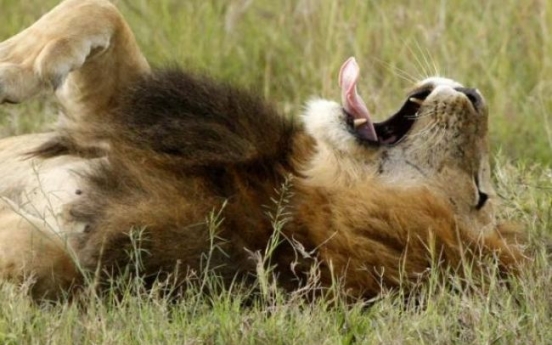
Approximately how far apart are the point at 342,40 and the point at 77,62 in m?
2.12

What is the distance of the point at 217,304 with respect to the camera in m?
3.58

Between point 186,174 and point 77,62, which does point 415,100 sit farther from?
point 77,62

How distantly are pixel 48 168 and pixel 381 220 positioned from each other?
0.92 metres

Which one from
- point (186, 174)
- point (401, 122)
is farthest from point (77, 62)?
point (401, 122)

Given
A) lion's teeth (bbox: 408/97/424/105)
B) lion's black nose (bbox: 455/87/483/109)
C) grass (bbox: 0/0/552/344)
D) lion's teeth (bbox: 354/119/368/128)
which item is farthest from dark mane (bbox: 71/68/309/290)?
grass (bbox: 0/0/552/344)

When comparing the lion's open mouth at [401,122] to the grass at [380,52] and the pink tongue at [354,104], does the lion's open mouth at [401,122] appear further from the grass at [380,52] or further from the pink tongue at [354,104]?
the grass at [380,52]

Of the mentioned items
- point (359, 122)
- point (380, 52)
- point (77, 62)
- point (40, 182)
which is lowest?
point (380, 52)

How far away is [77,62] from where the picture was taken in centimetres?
416

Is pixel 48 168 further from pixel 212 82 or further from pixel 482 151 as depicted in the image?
pixel 482 151

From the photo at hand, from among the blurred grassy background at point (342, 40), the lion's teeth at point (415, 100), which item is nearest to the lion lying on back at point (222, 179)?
the lion's teeth at point (415, 100)

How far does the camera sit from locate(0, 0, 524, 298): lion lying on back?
3725 mm

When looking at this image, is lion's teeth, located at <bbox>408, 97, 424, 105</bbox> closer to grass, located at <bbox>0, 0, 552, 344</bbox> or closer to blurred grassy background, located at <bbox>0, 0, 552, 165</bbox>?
grass, located at <bbox>0, 0, 552, 344</bbox>

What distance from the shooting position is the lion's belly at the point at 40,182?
3.87 m

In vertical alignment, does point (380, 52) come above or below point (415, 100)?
below
